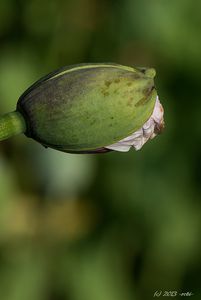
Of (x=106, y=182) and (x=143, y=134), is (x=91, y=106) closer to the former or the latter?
(x=143, y=134)

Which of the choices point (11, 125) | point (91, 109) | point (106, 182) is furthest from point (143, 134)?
point (106, 182)

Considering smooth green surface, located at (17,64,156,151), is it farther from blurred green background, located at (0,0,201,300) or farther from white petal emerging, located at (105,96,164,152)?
blurred green background, located at (0,0,201,300)

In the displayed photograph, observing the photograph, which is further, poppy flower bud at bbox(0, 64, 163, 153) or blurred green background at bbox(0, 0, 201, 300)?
blurred green background at bbox(0, 0, 201, 300)

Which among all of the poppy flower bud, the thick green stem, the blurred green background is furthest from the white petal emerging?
the blurred green background

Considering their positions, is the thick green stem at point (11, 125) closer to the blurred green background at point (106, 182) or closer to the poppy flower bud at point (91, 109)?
the poppy flower bud at point (91, 109)

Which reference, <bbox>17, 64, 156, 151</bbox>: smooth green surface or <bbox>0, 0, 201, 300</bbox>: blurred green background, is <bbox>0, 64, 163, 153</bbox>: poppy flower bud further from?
<bbox>0, 0, 201, 300</bbox>: blurred green background

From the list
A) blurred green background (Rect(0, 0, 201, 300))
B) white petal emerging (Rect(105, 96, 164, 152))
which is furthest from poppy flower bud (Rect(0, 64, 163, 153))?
blurred green background (Rect(0, 0, 201, 300))
